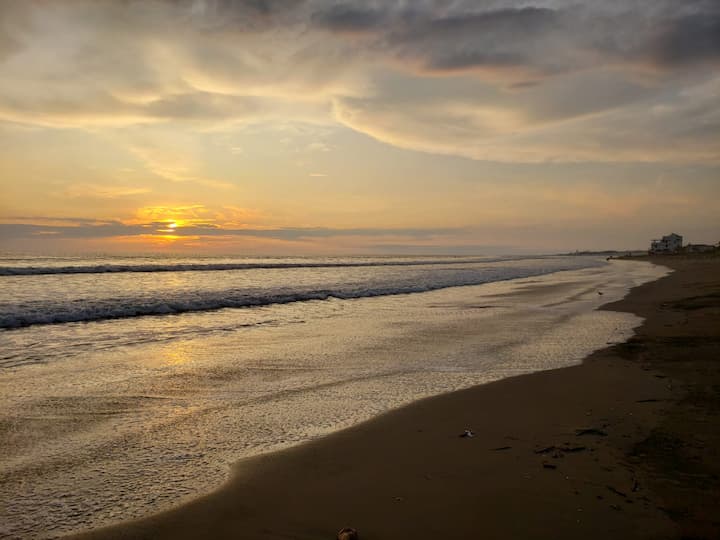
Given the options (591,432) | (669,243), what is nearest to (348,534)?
(591,432)

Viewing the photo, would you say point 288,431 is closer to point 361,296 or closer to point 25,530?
point 25,530

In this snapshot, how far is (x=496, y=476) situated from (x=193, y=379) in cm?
529

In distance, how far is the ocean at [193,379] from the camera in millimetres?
4176

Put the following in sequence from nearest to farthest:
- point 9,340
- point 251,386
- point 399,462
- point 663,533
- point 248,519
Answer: point 663,533 < point 248,519 < point 399,462 < point 251,386 < point 9,340

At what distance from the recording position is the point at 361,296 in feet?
82.7

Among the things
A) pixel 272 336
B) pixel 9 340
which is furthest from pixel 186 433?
pixel 9 340

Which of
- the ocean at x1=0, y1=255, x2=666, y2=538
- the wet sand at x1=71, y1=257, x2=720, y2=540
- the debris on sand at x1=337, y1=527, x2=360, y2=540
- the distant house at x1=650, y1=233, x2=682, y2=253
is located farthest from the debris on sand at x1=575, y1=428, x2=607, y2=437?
the distant house at x1=650, y1=233, x2=682, y2=253

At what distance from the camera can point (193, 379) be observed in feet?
25.7

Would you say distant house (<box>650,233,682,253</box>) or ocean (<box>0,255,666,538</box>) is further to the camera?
distant house (<box>650,233,682,253</box>)

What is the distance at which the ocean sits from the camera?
4176 mm

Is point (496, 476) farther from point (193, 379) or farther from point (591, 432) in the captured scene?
point (193, 379)

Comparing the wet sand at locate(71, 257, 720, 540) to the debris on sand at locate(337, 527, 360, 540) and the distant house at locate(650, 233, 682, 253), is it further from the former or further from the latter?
the distant house at locate(650, 233, 682, 253)

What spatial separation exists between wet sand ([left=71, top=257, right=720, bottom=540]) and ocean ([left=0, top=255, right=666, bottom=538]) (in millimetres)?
415

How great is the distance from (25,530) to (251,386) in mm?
4107
